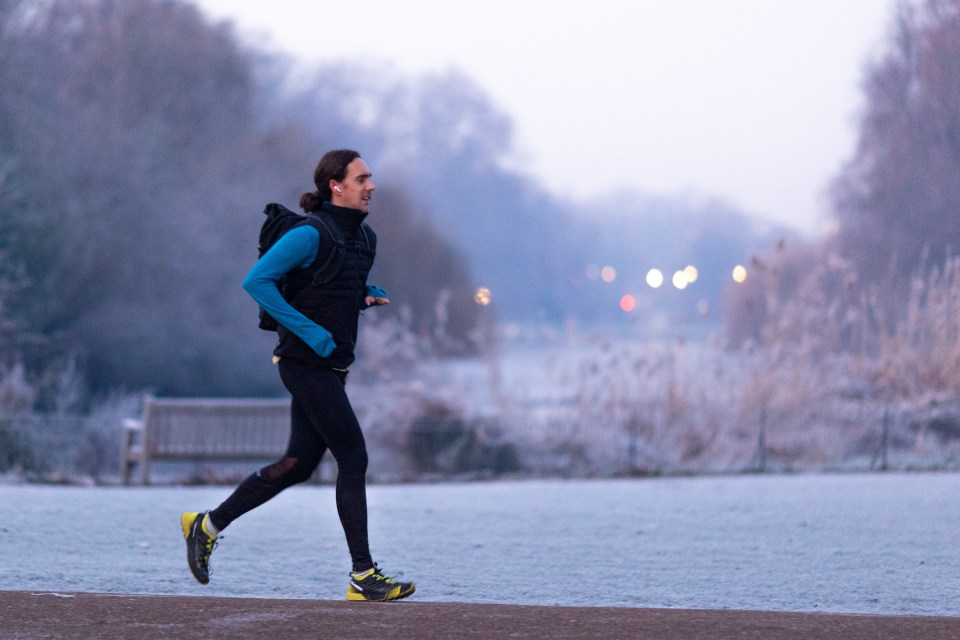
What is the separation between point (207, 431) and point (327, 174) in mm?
8772

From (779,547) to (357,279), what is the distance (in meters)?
2.94

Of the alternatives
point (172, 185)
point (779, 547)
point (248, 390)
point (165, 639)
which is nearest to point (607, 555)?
point (779, 547)

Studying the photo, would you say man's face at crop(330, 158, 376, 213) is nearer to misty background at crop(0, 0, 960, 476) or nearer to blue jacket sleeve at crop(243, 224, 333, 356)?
blue jacket sleeve at crop(243, 224, 333, 356)

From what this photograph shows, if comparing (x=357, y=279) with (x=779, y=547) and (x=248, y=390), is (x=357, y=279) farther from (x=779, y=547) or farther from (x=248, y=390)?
(x=248, y=390)

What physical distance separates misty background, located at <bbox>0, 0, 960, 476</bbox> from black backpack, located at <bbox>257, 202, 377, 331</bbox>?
7428mm

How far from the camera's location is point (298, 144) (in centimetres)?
3666

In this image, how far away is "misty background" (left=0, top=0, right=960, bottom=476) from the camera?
1305cm

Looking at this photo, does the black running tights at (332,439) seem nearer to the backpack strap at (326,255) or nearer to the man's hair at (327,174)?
the backpack strap at (326,255)

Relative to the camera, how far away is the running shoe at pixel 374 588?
16.9ft

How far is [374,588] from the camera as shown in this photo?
5.16m

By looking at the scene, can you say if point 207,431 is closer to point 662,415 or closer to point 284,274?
point 662,415

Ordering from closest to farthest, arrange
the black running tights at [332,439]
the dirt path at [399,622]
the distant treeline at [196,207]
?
the dirt path at [399,622] → the black running tights at [332,439] → the distant treeline at [196,207]

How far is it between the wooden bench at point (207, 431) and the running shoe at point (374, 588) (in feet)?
Result: 28.2

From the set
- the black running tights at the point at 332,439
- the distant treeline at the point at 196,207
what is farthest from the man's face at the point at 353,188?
the distant treeline at the point at 196,207
